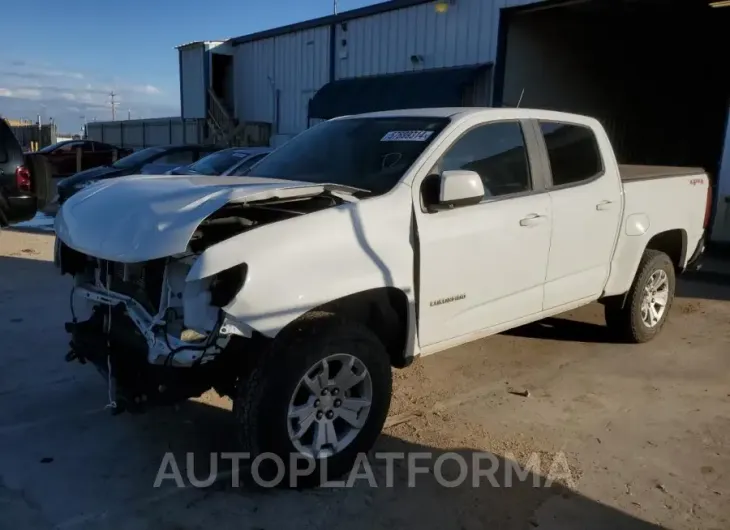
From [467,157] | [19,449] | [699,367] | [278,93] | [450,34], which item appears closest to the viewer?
[19,449]

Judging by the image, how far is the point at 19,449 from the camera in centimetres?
367

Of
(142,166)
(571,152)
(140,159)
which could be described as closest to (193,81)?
(140,159)

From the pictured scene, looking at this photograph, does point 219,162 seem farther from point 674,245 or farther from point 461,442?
point 461,442

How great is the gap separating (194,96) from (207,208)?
2209 centimetres

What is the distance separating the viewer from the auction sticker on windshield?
13.1 ft

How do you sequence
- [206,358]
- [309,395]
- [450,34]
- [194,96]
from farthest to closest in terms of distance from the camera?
[194,96], [450,34], [309,395], [206,358]

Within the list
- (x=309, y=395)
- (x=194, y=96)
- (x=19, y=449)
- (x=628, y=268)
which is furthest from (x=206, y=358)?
(x=194, y=96)

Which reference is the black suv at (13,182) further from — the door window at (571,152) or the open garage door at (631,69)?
the open garage door at (631,69)

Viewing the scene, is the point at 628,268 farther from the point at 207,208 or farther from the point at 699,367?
the point at 207,208

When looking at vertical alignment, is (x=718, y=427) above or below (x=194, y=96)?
below

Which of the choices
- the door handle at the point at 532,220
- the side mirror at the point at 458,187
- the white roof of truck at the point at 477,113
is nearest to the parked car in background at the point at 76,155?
the white roof of truck at the point at 477,113

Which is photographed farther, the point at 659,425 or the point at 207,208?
the point at 659,425

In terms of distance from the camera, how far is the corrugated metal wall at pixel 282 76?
19.4 m

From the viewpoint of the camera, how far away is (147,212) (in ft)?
10.5
